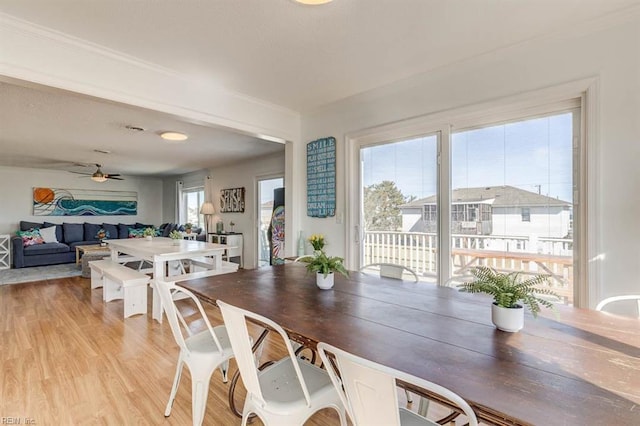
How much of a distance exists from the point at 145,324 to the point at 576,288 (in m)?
3.97

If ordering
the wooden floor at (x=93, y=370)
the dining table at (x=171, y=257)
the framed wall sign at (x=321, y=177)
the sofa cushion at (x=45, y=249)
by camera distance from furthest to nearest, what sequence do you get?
1. the sofa cushion at (x=45, y=249)
2. the framed wall sign at (x=321, y=177)
3. the dining table at (x=171, y=257)
4. the wooden floor at (x=93, y=370)

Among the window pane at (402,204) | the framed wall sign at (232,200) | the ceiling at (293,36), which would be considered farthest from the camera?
the framed wall sign at (232,200)

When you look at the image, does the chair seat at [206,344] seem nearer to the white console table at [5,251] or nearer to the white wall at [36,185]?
the white console table at [5,251]

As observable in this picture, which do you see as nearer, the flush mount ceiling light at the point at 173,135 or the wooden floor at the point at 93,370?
the wooden floor at the point at 93,370

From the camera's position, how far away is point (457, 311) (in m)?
1.46

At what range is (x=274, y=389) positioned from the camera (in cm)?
137

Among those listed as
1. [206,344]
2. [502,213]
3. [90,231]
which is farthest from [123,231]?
[502,213]

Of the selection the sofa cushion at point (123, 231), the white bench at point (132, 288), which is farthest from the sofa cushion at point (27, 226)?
the white bench at point (132, 288)

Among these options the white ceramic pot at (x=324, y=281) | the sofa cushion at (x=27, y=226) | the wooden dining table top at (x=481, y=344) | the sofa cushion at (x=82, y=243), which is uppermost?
the sofa cushion at (x=27, y=226)

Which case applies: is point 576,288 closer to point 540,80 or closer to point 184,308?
point 540,80

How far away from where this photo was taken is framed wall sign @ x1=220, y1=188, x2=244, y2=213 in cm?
679

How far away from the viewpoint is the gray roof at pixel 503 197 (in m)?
2.39

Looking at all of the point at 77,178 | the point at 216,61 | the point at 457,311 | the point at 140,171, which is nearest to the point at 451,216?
the point at 457,311

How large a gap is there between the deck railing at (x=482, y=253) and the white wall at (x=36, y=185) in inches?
329
